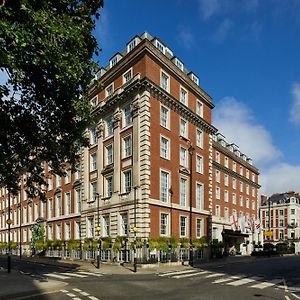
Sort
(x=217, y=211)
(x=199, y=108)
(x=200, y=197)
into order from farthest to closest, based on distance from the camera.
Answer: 1. (x=217, y=211)
2. (x=199, y=108)
3. (x=200, y=197)

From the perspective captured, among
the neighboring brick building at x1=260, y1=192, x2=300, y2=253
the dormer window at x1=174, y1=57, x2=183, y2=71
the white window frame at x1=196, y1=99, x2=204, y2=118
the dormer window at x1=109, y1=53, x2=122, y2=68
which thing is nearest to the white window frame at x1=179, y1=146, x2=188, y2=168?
the white window frame at x1=196, y1=99, x2=204, y2=118

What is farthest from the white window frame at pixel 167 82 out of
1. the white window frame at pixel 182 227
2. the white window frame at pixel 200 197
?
the white window frame at pixel 182 227

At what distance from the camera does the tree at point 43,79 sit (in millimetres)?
12547

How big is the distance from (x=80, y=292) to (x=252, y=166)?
66680 millimetres

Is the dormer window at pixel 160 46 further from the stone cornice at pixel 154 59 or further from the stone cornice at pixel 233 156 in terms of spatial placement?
the stone cornice at pixel 233 156

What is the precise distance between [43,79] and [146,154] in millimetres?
20528

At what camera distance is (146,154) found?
35.9 meters

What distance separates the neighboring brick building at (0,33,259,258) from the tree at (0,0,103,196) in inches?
660

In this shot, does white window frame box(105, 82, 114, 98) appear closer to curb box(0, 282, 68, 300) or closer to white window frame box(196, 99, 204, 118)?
white window frame box(196, 99, 204, 118)

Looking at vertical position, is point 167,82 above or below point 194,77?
below

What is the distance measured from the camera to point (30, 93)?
1716 centimetres

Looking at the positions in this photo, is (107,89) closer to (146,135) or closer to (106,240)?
(146,135)

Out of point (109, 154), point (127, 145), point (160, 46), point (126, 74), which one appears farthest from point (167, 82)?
point (109, 154)

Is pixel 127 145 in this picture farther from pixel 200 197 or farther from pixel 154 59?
pixel 200 197
